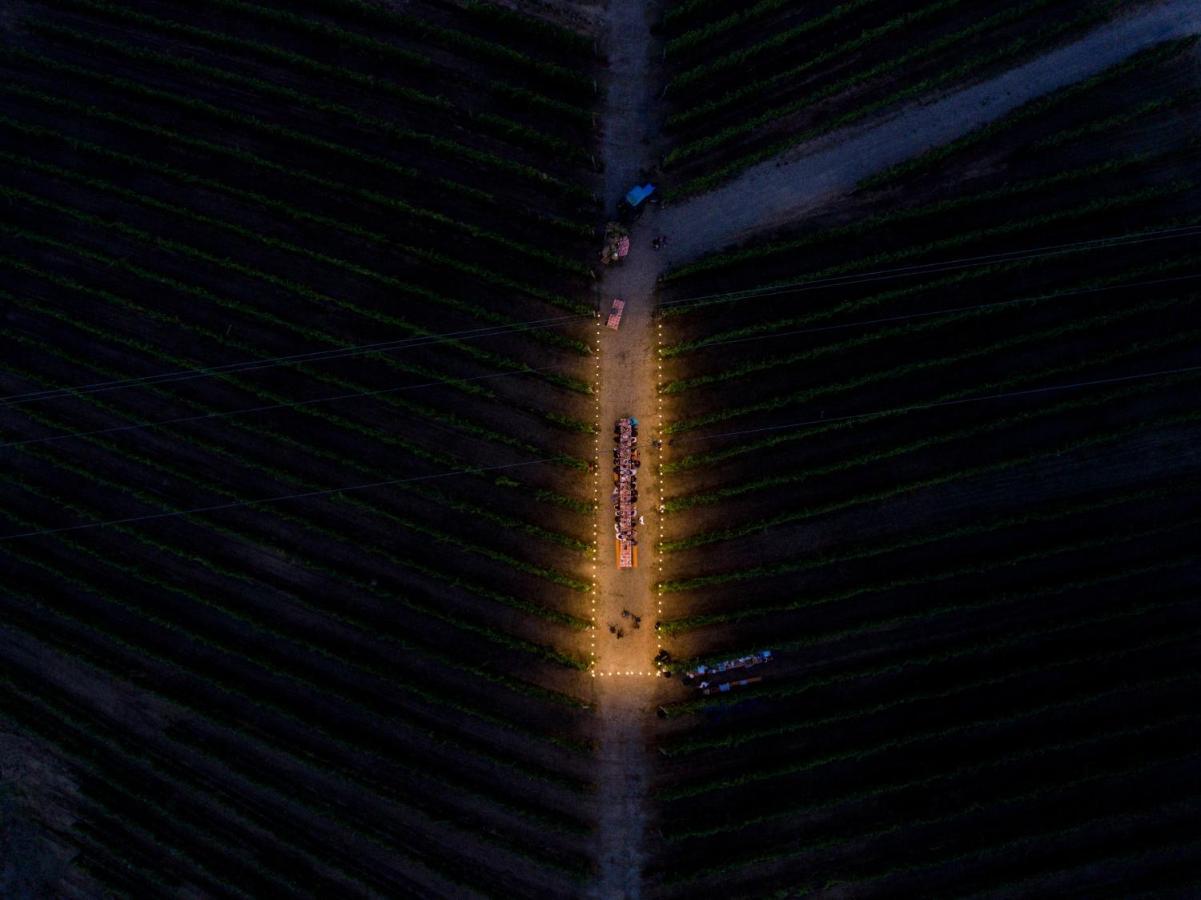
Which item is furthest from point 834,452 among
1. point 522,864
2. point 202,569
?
point 202,569

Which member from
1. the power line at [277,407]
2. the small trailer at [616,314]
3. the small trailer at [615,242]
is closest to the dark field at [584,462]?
the power line at [277,407]

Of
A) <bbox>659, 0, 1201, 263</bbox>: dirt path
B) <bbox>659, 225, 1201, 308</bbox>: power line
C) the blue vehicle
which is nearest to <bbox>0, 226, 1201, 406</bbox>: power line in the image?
<bbox>659, 225, 1201, 308</bbox>: power line

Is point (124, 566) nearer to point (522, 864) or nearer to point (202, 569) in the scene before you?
point (202, 569)

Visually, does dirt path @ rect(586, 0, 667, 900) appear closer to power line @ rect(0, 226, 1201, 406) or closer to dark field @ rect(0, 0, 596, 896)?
dark field @ rect(0, 0, 596, 896)

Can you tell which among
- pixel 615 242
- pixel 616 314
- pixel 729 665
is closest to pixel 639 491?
pixel 616 314

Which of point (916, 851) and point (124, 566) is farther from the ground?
point (124, 566)

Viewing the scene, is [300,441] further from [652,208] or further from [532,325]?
[652,208]

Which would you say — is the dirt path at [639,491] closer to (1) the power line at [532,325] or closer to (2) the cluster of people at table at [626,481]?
(2) the cluster of people at table at [626,481]
